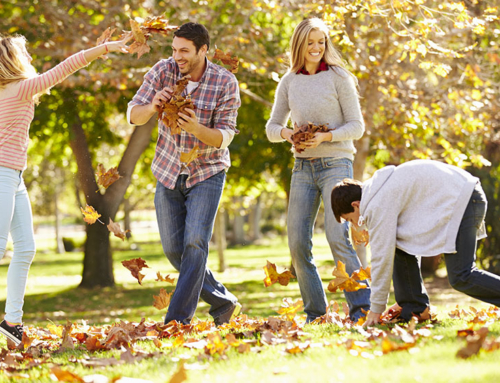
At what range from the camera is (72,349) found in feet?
14.0

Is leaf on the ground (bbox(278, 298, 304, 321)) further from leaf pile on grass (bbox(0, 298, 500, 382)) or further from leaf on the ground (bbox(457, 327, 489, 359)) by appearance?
leaf on the ground (bbox(457, 327, 489, 359))

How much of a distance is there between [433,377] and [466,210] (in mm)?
1476

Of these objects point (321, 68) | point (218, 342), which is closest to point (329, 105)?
point (321, 68)

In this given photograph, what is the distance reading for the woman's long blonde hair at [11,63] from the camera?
432 cm

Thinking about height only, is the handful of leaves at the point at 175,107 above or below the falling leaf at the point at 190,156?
above

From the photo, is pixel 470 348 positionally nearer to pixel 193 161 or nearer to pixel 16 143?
pixel 193 161

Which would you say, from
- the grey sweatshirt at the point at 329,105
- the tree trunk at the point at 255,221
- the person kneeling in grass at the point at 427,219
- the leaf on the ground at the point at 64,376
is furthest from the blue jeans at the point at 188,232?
the tree trunk at the point at 255,221

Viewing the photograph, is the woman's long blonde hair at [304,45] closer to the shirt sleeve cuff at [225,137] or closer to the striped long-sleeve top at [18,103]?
the shirt sleeve cuff at [225,137]

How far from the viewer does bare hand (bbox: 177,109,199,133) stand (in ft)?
14.3

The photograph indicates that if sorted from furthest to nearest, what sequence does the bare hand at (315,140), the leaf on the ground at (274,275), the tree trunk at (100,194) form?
1. the tree trunk at (100,194)
2. the leaf on the ground at (274,275)
3. the bare hand at (315,140)

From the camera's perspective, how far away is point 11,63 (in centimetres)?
434

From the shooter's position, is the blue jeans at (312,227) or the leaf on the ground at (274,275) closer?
the blue jeans at (312,227)

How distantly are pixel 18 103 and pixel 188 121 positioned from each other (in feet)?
3.81

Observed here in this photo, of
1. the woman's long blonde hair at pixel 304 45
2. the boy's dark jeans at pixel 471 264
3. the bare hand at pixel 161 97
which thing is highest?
the woman's long blonde hair at pixel 304 45
